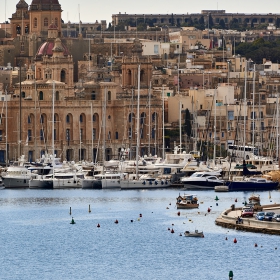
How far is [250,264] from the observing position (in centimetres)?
8506

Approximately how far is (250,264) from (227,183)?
3611cm

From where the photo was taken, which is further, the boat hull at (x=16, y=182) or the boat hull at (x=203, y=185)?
the boat hull at (x=16, y=182)

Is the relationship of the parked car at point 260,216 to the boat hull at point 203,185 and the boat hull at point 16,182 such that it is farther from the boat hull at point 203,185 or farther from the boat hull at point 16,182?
the boat hull at point 16,182

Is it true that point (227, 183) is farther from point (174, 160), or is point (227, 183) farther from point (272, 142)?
point (272, 142)

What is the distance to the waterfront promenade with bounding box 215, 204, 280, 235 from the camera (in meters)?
90.0

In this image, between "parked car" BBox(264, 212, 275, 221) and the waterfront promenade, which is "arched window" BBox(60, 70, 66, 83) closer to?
the waterfront promenade

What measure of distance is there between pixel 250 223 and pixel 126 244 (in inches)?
241

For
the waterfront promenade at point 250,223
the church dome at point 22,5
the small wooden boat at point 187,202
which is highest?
the church dome at point 22,5

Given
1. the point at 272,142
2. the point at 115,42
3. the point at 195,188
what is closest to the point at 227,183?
the point at 195,188

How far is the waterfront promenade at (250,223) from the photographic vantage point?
90.0 metres

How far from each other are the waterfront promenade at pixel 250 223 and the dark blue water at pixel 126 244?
1.45 ft

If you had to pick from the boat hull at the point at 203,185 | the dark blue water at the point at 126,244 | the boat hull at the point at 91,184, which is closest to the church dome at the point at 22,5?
the boat hull at the point at 91,184

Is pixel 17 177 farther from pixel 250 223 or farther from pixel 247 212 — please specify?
pixel 250 223

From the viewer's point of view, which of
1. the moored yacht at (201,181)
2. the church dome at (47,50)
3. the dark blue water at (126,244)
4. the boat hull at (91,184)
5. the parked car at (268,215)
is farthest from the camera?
the church dome at (47,50)
